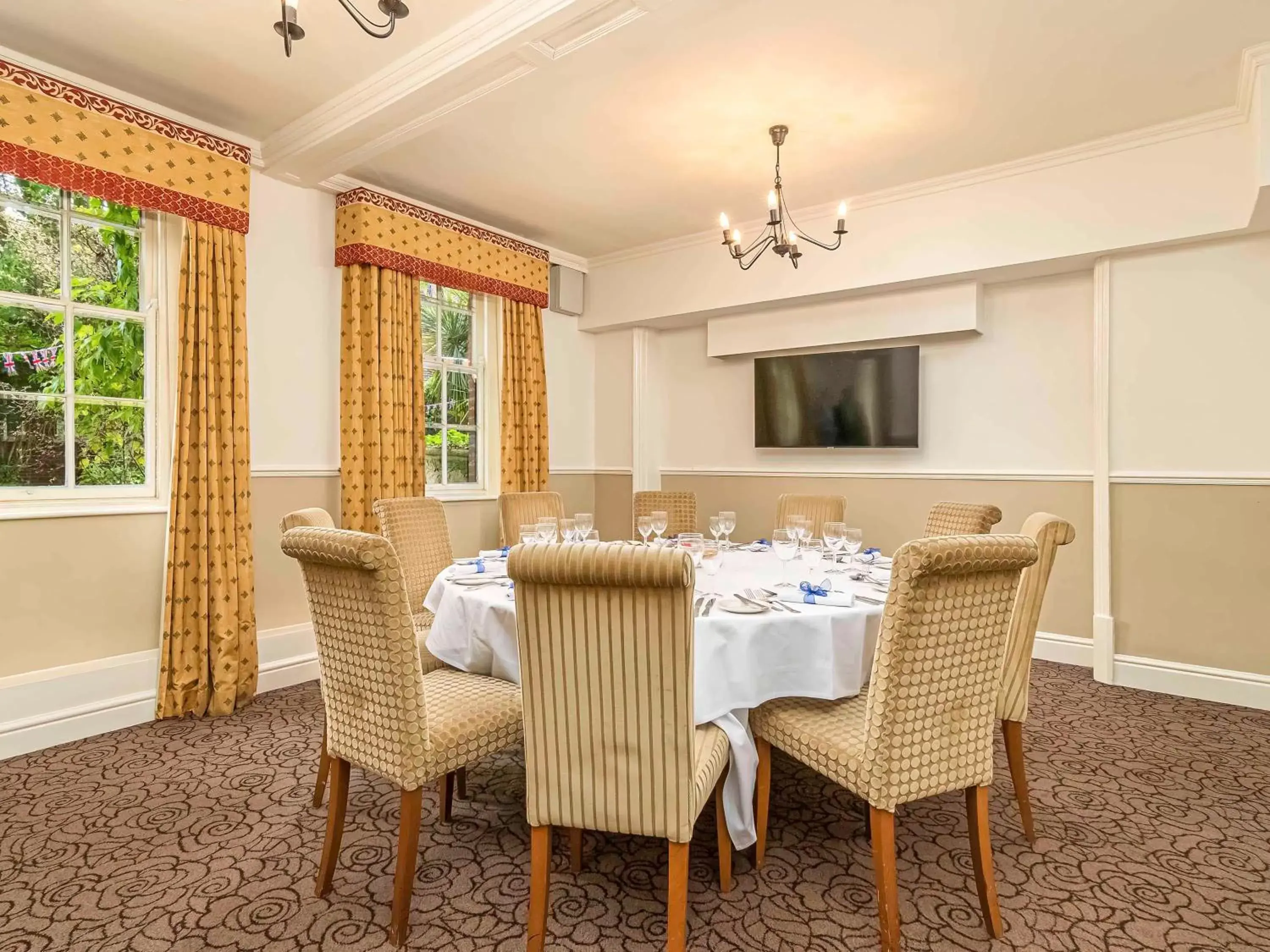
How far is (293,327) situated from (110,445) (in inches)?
43.7

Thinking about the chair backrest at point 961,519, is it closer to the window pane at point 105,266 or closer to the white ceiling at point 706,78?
the white ceiling at point 706,78

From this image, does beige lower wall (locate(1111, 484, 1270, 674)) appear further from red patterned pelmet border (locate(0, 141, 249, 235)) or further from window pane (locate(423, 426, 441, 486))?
red patterned pelmet border (locate(0, 141, 249, 235))

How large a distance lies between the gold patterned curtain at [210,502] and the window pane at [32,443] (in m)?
0.48

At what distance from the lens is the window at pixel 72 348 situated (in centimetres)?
309

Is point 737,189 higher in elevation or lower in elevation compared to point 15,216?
higher

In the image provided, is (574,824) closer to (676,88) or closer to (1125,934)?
(1125,934)

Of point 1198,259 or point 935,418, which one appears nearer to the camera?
point 1198,259

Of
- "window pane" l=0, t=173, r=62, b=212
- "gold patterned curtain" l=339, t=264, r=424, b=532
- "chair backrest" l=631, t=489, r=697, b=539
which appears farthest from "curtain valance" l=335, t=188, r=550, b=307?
"chair backrest" l=631, t=489, r=697, b=539

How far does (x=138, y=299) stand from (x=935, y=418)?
15.7 ft

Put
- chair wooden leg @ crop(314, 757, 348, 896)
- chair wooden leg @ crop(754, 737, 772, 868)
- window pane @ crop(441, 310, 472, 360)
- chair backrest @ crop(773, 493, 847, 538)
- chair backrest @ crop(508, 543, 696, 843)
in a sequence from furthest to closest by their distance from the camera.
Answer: window pane @ crop(441, 310, 472, 360) < chair backrest @ crop(773, 493, 847, 538) < chair wooden leg @ crop(754, 737, 772, 868) < chair wooden leg @ crop(314, 757, 348, 896) < chair backrest @ crop(508, 543, 696, 843)

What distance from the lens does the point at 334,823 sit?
1.90 metres

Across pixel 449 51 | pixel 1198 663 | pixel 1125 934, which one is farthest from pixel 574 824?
pixel 1198 663

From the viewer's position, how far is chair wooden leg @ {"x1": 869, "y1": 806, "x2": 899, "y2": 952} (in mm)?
1612

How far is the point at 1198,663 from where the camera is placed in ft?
12.2
